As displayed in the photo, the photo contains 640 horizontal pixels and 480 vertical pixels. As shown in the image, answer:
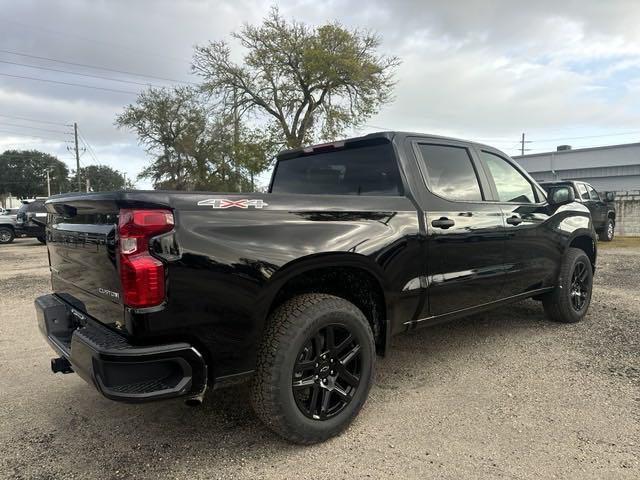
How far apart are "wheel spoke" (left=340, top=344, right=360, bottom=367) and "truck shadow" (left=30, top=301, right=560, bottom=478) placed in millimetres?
459

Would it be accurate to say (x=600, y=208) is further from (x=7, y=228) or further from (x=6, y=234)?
(x=6, y=234)

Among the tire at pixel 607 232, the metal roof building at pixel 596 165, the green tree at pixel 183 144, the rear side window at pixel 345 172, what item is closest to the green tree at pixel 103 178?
the green tree at pixel 183 144

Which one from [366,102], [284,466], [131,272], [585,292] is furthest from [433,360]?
[366,102]

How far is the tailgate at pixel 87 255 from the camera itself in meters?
2.31

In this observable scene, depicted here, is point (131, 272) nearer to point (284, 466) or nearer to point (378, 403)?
point (284, 466)

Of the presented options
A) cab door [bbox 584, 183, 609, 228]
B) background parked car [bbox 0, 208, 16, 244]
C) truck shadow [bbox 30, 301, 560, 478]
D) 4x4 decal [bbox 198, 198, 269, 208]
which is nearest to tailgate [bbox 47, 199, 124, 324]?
4x4 decal [bbox 198, 198, 269, 208]

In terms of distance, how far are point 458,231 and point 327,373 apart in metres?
1.52

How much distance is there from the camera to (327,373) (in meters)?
2.78

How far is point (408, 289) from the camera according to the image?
3205 mm

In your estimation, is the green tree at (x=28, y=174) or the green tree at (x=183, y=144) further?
the green tree at (x=28, y=174)

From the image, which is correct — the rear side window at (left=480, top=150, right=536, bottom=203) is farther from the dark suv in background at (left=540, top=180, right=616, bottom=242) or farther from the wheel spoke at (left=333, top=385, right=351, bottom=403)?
the dark suv in background at (left=540, top=180, right=616, bottom=242)

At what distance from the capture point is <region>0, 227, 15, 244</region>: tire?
1855cm

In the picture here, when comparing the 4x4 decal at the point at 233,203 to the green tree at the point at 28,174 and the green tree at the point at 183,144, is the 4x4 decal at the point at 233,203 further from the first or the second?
the green tree at the point at 28,174

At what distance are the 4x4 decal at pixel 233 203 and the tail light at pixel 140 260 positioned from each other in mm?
240
